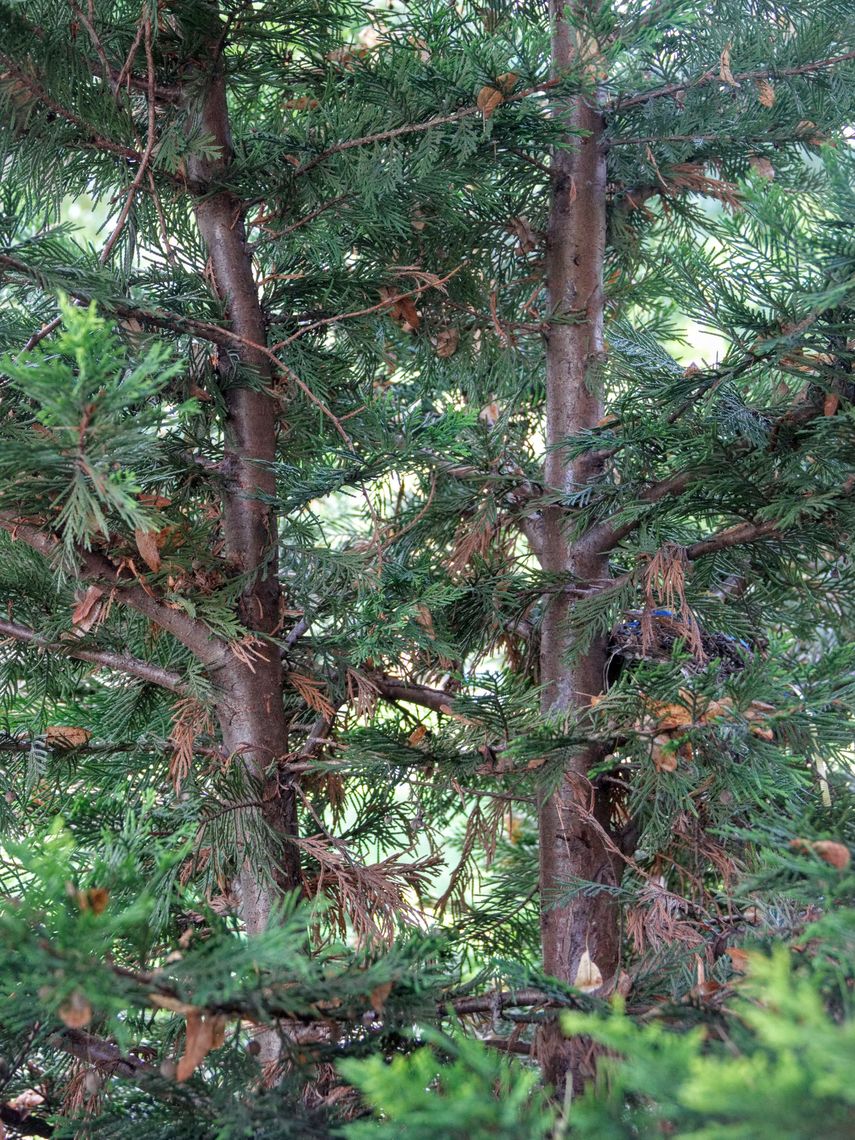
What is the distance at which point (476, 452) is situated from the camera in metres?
1.20

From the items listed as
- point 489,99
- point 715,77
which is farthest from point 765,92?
point 489,99

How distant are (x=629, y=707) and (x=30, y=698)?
65 cm

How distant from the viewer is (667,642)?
110cm

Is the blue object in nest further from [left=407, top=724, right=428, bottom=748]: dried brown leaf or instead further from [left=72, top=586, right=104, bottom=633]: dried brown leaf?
[left=72, top=586, right=104, bottom=633]: dried brown leaf

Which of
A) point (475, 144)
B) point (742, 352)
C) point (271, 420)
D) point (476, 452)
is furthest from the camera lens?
point (476, 452)

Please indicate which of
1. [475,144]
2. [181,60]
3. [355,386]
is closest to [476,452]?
[355,386]

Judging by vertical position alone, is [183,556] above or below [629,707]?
above

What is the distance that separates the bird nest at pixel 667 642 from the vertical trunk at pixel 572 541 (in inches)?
1.2

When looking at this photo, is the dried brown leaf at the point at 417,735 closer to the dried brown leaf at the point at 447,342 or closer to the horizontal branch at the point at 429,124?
the dried brown leaf at the point at 447,342

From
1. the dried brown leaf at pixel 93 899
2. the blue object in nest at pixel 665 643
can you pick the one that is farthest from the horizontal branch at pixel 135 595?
the blue object in nest at pixel 665 643

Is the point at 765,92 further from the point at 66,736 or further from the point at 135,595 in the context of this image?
the point at 66,736

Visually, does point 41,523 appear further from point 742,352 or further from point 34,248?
point 742,352

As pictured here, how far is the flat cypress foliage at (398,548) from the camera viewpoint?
69 cm

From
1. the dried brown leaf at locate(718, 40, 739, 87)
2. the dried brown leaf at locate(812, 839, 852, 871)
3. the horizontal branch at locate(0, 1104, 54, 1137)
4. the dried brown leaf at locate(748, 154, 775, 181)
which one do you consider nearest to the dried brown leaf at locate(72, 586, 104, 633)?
the horizontal branch at locate(0, 1104, 54, 1137)
